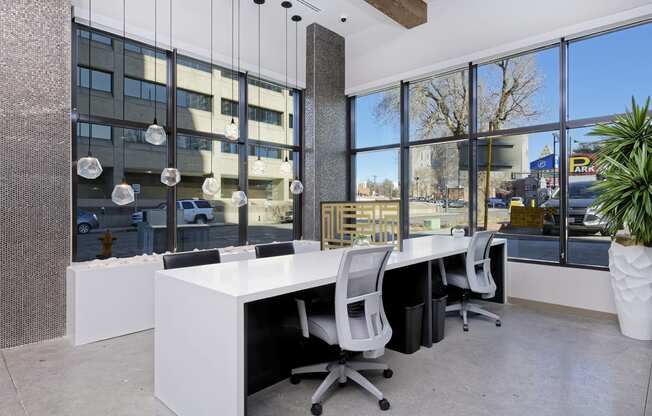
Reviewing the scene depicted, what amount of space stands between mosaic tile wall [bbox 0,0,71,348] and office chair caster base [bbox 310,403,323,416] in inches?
105

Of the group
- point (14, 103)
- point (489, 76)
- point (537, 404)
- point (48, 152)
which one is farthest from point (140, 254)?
point (489, 76)

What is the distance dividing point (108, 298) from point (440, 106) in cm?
481

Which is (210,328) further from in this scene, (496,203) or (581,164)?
(581,164)

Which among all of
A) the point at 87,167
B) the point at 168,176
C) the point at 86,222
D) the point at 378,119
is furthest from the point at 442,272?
the point at 86,222

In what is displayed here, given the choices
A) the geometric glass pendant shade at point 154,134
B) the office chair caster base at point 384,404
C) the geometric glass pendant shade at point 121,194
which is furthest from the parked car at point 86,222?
the office chair caster base at point 384,404

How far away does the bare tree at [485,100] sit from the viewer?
4.75 metres

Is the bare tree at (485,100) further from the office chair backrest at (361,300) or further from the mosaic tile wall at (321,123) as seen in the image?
the office chair backrest at (361,300)

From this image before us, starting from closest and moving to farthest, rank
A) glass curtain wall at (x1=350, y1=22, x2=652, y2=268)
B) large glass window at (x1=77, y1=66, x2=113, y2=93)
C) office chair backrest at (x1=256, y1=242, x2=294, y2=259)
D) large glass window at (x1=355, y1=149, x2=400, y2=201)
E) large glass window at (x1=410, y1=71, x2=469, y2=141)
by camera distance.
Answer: office chair backrest at (x1=256, y1=242, x2=294, y2=259) < large glass window at (x1=77, y1=66, x2=113, y2=93) < glass curtain wall at (x1=350, y1=22, x2=652, y2=268) < large glass window at (x1=410, y1=71, x2=469, y2=141) < large glass window at (x1=355, y1=149, x2=400, y2=201)

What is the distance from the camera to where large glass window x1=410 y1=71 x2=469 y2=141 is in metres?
5.28

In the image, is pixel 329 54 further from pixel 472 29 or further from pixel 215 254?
pixel 215 254

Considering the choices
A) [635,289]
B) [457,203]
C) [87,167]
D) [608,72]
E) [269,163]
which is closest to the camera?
[87,167]

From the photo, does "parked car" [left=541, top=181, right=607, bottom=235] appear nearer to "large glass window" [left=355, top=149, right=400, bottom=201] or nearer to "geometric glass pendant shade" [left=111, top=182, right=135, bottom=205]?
"large glass window" [left=355, top=149, right=400, bottom=201]

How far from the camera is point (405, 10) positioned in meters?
5.11

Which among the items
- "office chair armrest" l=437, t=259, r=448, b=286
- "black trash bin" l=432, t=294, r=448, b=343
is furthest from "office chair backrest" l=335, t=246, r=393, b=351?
"office chair armrest" l=437, t=259, r=448, b=286
